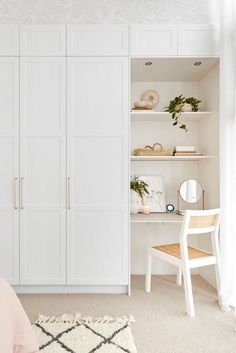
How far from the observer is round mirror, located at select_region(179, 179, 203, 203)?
3.27m

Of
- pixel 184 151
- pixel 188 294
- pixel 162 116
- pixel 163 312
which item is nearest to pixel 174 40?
pixel 162 116

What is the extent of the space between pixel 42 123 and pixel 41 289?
62.7 inches

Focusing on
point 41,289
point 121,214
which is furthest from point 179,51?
point 41,289

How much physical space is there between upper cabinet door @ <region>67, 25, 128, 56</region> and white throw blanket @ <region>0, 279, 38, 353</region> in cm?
217

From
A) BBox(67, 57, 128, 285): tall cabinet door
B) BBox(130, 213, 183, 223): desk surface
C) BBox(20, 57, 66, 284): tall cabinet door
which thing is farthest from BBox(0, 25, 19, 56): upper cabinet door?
BBox(130, 213, 183, 223): desk surface

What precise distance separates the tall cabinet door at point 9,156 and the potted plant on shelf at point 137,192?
1.19 meters

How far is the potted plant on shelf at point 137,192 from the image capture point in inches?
125

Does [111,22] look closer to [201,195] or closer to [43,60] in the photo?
[43,60]

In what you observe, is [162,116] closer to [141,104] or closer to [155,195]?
[141,104]

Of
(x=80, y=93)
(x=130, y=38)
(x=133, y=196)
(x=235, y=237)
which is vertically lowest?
(x=235, y=237)

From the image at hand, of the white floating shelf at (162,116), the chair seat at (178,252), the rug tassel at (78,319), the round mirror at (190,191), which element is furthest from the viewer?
the round mirror at (190,191)

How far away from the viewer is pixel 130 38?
2.80 meters

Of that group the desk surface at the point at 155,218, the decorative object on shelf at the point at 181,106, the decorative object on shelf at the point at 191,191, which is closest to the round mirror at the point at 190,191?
the decorative object on shelf at the point at 191,191

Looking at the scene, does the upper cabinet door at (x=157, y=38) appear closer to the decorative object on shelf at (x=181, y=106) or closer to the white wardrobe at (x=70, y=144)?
the white wardrobe at (x=70, y=144)
